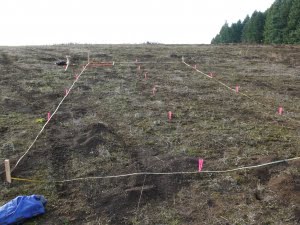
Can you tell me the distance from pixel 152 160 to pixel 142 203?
1.75m

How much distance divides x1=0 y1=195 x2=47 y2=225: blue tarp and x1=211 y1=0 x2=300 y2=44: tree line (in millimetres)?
37918

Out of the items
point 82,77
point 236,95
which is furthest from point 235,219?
point 82,77

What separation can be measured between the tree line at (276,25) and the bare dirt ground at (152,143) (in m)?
23.1

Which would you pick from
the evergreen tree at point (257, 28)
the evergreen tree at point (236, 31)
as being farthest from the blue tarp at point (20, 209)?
the evergreen tree at point (236, 31)

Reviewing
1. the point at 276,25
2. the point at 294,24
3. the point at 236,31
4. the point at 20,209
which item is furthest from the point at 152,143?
the point at 236,31

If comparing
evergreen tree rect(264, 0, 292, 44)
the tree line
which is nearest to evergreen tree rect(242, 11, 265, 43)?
the tree line

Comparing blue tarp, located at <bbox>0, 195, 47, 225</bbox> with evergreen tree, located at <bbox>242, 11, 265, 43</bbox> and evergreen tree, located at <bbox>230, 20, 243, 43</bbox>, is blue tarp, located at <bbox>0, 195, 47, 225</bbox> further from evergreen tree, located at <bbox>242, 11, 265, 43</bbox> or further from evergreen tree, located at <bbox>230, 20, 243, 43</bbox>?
evergreen tree, located at <bbox>230, 20, 243, 43</bbox>

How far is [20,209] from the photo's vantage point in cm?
661

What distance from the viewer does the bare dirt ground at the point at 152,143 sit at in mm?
7141

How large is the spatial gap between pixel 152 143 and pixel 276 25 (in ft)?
122

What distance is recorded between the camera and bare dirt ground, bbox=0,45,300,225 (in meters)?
7.14

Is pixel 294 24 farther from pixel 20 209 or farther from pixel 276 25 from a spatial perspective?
pixel 20 209

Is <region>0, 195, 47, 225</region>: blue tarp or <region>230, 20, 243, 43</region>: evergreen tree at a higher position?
<region>230, 20, 243, 43</region>: evergreen tree

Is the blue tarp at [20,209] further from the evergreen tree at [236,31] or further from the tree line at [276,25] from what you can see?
the evergreen tree at [236,31]
